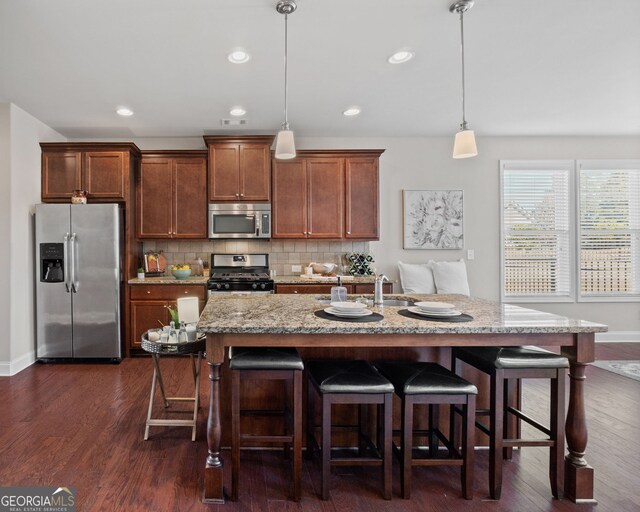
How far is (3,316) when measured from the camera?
3586 millimetres

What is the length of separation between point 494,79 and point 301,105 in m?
1.80

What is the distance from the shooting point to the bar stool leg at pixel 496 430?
5.82 feet

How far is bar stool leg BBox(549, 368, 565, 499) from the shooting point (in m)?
1.80

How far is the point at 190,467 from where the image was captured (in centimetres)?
207

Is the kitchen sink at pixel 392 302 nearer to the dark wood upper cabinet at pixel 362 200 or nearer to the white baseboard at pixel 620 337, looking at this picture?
the dark wood upper cabinet at pixel 362 200

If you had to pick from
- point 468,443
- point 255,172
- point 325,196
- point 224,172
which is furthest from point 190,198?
point 468,443

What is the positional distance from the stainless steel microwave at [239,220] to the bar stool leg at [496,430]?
3171 millimetres

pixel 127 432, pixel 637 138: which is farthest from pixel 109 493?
pixel 637 138

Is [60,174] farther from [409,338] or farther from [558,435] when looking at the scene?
[558,435]

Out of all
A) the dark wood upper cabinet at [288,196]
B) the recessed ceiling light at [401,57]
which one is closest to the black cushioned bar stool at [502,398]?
the recessed ceiling light at [401,57]

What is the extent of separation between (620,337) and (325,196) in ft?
14.1

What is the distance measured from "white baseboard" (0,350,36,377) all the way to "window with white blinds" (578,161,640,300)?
6656 millimetres

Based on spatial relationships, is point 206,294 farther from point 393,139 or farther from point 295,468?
point 393,139

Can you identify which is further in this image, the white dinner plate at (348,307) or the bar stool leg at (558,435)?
the white dinner plate at (348,307)
